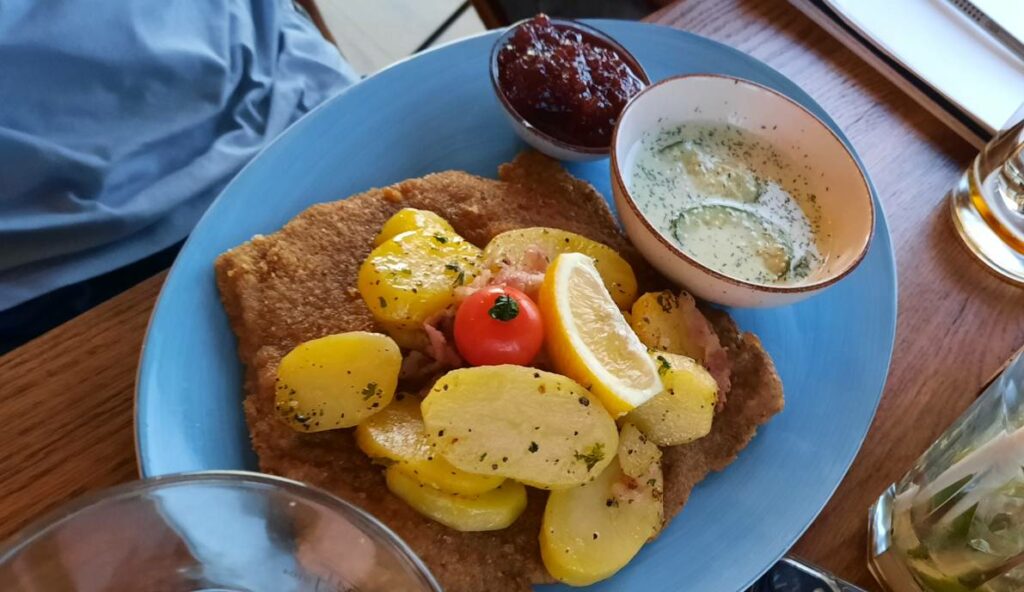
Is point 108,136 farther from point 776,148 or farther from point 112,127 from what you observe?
point 776,148

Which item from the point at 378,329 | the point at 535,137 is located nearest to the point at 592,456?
the point at 378,329

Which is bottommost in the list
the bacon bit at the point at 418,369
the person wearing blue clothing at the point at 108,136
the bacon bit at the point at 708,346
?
the person wearing blue clothing at the point at 108,136

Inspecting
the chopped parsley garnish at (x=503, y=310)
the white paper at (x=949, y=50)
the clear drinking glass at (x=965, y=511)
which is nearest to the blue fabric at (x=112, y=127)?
the chopped parsley garnish at (x=503, y=310)

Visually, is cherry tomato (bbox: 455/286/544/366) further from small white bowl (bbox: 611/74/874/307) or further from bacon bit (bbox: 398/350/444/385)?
small white bowl (bbox: 611/74/874/307)

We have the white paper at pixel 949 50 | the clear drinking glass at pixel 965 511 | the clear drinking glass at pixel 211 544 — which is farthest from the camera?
the white paper at pixel 949 50

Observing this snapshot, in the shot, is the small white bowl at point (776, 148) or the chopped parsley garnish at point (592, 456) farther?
the small white bowl at point (776, 148)

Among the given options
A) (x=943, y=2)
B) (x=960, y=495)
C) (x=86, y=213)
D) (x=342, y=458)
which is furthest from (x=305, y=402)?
(x=943, y=2)

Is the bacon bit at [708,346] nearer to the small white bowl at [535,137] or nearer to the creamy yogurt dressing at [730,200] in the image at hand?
the creamy yogurt dressing at [730,200]
